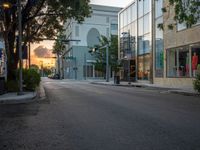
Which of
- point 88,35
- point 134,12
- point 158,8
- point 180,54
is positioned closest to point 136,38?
point 134,12

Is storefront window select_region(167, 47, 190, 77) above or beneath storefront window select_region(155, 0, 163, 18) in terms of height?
beneath

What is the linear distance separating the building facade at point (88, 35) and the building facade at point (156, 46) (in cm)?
3713

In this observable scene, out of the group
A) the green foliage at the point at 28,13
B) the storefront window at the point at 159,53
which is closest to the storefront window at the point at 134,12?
the storefront window at the point at 159,53

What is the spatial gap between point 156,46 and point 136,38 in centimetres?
839

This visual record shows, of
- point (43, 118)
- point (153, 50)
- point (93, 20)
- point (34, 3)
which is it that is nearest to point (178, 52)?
point (153, 50)

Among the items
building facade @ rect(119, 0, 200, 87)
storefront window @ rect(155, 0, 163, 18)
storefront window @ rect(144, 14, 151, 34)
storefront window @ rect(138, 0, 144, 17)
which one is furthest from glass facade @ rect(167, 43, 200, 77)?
storefront window @ rect(138, 0, 144, 17)

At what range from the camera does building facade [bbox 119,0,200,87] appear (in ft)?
118

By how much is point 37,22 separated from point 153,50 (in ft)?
53.4

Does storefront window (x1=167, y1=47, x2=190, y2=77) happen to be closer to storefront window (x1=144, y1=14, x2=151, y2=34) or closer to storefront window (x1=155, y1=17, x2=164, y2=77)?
storefront window (x1=155, y1=17, x2=164, y2=77)

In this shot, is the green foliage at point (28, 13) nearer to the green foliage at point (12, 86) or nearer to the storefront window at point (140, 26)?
the green foliage at point (12, 86)

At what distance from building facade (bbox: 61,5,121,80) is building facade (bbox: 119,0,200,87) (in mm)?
37131

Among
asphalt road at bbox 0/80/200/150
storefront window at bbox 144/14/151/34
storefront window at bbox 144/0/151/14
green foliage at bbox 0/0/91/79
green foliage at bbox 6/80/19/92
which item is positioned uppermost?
storefront window at bbox 144/0/151/14

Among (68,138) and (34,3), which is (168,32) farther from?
(68,138)

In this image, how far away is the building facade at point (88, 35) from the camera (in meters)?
97.9
